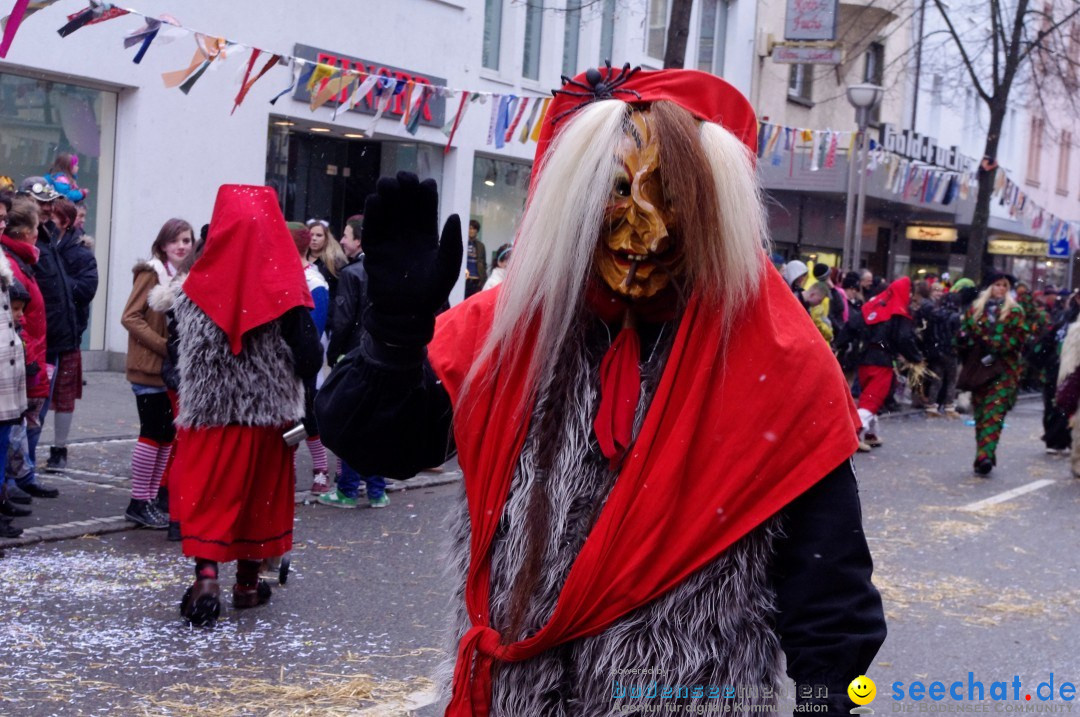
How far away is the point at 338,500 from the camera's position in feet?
28.6

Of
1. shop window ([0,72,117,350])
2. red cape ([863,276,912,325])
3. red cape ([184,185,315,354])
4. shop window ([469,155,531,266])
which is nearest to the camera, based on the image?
red cape ([184,185,315,354])

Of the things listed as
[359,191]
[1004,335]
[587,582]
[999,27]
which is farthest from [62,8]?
[999,27]

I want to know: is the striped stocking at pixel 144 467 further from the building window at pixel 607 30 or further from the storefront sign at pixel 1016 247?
the storefront sign at pixel 1016 247

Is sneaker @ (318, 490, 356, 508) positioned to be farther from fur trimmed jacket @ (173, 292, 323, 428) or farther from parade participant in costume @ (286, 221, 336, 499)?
fur trimmed jacket @ (173, 292, 323, 428)

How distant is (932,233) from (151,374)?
26134 millimetres

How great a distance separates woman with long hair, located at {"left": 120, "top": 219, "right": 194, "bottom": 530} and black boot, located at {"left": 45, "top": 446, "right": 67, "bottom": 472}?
159cm

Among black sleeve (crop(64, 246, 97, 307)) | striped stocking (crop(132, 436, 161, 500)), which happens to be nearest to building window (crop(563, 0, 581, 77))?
black sleeve (crop(64, 246, 97, 307))

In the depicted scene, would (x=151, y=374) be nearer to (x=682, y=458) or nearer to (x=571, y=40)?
(x=682, y=458)

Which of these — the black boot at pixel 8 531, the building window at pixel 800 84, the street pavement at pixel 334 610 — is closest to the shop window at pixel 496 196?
the building window at pixel 800 84

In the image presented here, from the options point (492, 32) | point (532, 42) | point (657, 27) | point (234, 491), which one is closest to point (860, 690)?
point (234, 491)

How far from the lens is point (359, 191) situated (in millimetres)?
17750

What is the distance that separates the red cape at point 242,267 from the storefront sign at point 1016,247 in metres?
29.4

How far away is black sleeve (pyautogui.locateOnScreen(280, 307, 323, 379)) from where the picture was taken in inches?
230

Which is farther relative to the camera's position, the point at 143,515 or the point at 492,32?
the point at 492,32
